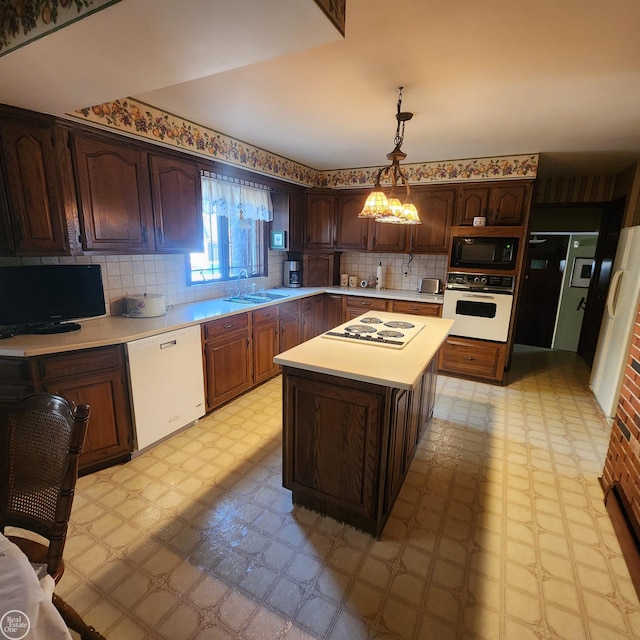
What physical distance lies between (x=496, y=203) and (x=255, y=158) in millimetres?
2628

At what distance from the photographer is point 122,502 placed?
2033 millimetres

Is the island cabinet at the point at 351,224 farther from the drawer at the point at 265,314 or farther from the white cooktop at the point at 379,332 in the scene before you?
the white cooktop at the point at 379,332

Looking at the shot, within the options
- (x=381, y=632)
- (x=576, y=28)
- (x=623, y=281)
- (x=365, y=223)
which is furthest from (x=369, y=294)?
(x=381, y=632)

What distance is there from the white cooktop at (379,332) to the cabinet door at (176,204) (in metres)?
1.53

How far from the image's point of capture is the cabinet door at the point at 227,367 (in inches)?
116

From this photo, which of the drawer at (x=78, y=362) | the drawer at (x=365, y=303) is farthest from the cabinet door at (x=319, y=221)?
the drawer at (x=78, y=362)

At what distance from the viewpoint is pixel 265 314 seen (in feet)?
11.7

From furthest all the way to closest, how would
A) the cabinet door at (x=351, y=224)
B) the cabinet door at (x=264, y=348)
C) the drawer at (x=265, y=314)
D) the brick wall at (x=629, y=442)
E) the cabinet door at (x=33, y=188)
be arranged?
the cabinet door at (x=351, y=224) → the cabinet door at (x=264, y=348) → the drawer at (x=265, y=314) → the cabinet door at (x=33, y=188) → the brick wall at (x=629, y=442)

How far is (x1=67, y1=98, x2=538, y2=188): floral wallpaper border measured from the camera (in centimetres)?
237

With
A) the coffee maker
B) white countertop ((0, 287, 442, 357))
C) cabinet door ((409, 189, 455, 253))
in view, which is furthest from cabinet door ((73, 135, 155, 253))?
cabinet door ((409, 189, 455, 253))

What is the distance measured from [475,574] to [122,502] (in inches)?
76.2

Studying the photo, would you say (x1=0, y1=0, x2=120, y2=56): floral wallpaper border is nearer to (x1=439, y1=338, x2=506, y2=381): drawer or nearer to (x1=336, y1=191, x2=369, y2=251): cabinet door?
(x1=336, y1=191, x2=369, y2=251): cabinet door

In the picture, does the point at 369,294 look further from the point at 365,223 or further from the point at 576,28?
the point at 576,28

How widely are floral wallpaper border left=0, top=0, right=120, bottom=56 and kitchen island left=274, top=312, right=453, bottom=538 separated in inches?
59.8
